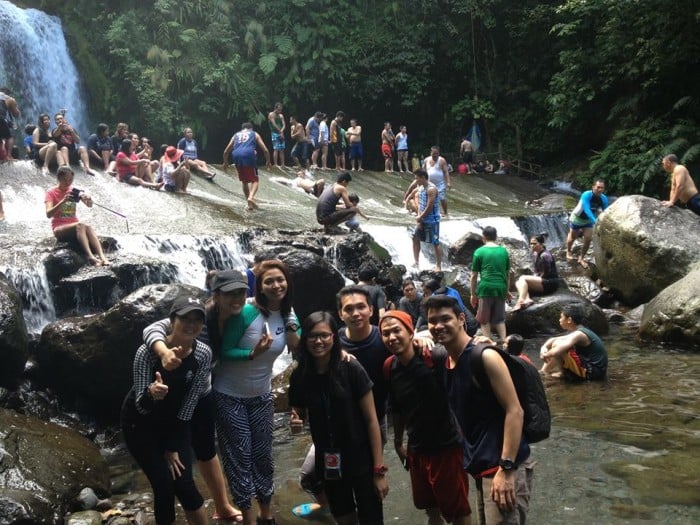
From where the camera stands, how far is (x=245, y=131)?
13641mm

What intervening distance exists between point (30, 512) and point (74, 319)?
3.55m

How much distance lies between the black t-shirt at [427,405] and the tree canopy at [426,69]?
19.1m

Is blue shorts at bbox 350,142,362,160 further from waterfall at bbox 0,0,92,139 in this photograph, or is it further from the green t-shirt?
the green t-shirt

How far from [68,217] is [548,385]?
266 inches

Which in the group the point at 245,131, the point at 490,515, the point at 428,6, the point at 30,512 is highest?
the point at 428,6

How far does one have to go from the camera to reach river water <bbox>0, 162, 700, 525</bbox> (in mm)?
4746

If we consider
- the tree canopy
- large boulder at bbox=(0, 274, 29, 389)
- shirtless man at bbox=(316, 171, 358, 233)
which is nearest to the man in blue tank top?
shirtless man at bbox=(316, 171, 358, 233)

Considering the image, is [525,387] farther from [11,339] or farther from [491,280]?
[11,339]

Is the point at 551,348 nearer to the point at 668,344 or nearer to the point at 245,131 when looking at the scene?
the point at 668,344

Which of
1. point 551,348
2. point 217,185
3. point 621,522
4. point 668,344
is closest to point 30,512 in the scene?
point 621,522

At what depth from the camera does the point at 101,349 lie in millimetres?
7625

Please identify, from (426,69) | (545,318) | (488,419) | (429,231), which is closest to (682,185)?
(545,318)

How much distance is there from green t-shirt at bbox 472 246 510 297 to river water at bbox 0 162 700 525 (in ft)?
3.86

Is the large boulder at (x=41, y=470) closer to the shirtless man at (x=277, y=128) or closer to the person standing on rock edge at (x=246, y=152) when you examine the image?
the person standing on rock edge at (x=246, y=152)
